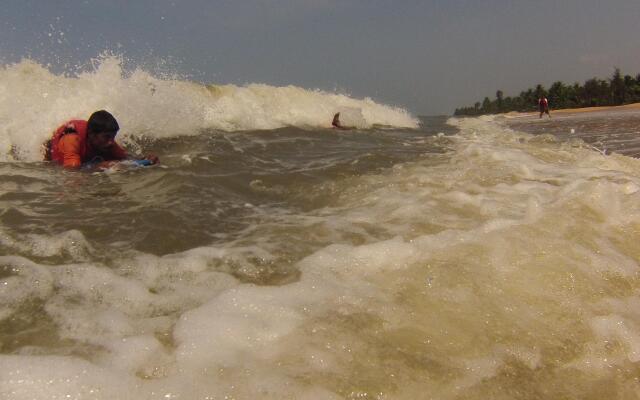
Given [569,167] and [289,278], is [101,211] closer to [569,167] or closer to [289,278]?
[289,278]

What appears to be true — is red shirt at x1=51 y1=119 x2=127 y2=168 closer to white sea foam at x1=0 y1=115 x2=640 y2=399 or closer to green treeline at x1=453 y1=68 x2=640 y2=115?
white sea foam at x1=0 y1=115 x2=640 y2=399

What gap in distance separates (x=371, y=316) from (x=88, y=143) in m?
5.08

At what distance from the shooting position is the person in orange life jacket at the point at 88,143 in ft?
17.4

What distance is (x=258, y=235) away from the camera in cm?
280

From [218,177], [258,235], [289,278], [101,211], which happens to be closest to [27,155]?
[218,177]

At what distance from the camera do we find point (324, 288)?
6.40 feet

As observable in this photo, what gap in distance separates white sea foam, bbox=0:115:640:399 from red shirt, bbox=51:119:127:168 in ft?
12.0

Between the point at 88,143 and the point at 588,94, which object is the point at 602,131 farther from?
the point at 588,94

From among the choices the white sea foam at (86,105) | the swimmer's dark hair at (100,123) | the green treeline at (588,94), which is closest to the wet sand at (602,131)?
the swimmer's dark hair at (100,123)

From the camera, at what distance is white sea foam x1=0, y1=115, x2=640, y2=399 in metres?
1.35

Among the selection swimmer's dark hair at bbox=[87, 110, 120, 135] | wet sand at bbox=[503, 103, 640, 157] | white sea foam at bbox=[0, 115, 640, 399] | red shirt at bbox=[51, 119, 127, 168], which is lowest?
white sea foam at bbox=[0, 115, 640, 399]

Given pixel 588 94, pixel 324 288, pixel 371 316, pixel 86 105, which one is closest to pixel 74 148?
pixel 86 105

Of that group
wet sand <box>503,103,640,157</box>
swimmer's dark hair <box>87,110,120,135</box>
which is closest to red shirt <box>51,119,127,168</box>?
swimmer's dark hair <box>87,110,120,135</box>

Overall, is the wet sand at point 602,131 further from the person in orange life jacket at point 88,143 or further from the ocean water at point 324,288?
the person in orange life jacket at point 88,143
